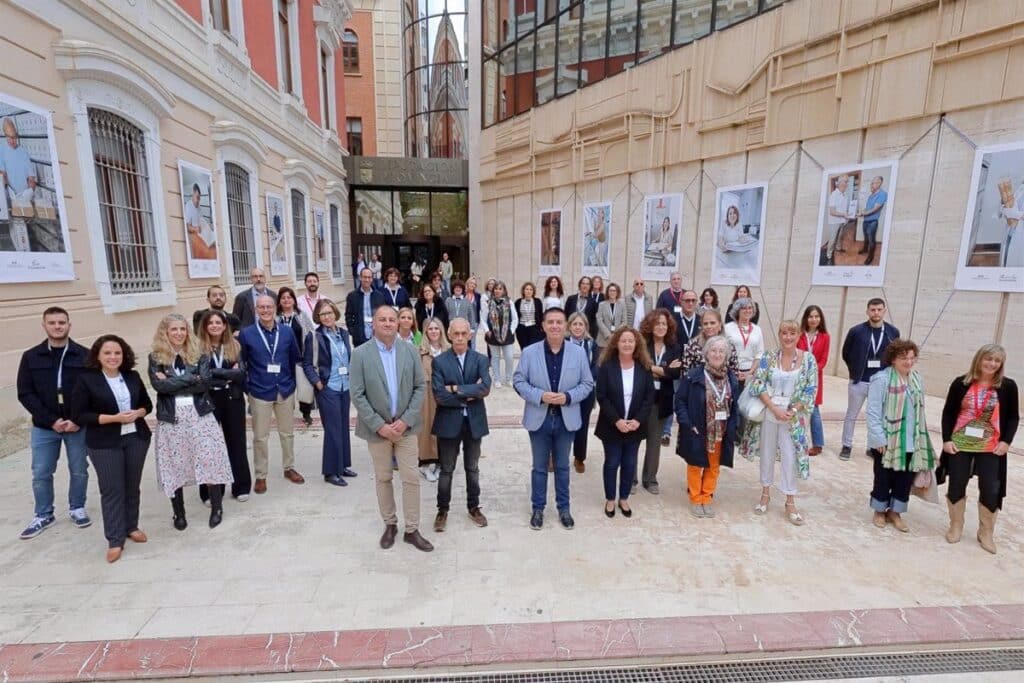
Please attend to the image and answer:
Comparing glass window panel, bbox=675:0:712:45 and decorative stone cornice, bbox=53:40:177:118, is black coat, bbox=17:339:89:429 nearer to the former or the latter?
decorative stone cornice, bbox=53:40:177:118

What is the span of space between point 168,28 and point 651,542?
10.8 m

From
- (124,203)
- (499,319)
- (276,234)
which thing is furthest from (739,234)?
(276,234)

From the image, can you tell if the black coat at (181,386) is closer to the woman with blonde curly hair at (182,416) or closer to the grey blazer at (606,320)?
the woman with blonde curly hair at (182,416)

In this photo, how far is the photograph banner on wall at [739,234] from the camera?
10.1 metres

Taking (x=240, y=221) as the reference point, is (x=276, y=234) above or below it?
below

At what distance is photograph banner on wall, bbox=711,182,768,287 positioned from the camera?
397 inches

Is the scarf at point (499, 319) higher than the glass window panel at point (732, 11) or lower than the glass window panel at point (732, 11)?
lower

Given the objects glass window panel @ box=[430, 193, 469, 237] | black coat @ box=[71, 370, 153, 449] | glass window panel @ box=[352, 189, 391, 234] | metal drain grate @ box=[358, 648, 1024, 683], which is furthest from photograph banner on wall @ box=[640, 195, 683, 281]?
glass window panel @ box=[352, 189, 391, 234]

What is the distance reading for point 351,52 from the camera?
27984 mm

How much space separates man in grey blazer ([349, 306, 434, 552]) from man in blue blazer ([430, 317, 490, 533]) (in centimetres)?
22

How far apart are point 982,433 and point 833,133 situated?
694cm

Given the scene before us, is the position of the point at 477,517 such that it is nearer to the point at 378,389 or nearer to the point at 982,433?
the point at 378,389

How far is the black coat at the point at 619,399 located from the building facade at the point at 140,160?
6.65 metres

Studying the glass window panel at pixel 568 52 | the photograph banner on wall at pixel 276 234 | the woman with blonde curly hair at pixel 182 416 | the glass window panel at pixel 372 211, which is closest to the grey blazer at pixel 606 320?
the woman with blonde curly hair at pixel 182 416
